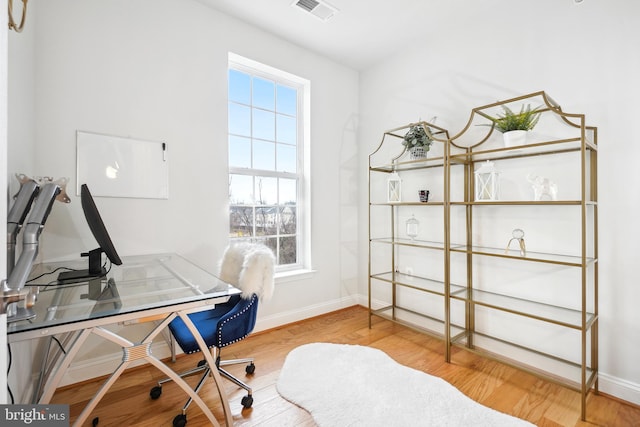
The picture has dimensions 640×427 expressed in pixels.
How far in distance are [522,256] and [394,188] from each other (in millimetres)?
1285

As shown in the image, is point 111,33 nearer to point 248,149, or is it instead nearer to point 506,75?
point 248,149

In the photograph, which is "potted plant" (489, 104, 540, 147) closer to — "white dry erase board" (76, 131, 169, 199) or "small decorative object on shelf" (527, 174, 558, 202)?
"small decorative object on shelf" (527, 174, 558, 202)

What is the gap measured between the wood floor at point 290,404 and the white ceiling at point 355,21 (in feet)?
9.65

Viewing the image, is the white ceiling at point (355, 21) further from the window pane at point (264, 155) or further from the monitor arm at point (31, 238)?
the monitor arm at point (31, 238)

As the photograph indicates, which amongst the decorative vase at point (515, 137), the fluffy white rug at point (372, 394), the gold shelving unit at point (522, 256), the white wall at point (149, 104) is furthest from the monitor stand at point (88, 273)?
the decorative vase at point (515, 137)

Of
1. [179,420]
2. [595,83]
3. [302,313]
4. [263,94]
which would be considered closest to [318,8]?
[263,94]

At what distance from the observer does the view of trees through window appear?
2.90 metres

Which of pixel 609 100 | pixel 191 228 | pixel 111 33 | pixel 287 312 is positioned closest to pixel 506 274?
pixel 609 100

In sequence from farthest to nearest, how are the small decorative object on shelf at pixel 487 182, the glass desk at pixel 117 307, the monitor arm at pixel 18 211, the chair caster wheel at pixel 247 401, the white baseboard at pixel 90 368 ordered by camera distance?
the small decorative object on shelf at pixel 487 182
the white baseboard at pixel 90 368
the chair caster wheel at pixel 247 401
the monitor arm at pixel 18 211
the glass desk at pixel 117 307

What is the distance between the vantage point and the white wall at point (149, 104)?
1951 mm

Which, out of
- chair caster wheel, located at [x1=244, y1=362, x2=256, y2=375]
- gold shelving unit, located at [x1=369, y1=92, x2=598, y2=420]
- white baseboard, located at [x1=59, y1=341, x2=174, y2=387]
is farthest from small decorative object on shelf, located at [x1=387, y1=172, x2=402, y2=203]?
white baseboard, located at [x1=59, y1=341, x2=174, y2=387]

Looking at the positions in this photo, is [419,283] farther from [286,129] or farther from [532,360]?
[286,129]

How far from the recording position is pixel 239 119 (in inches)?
115

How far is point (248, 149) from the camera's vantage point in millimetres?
2977
